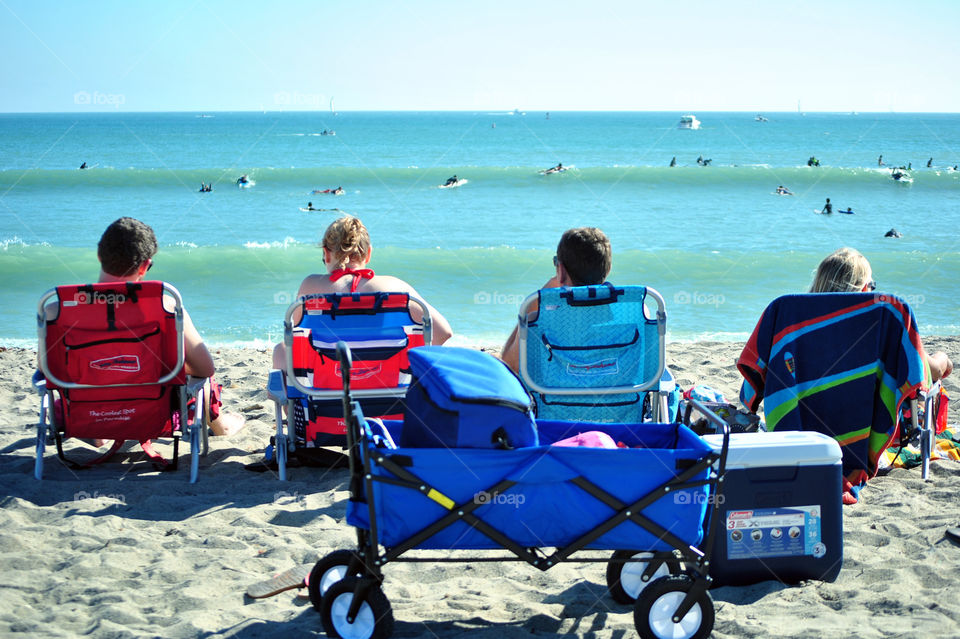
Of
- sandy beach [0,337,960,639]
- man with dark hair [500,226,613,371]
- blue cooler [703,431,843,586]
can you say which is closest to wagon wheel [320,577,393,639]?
sandy beach [0,337,960,639]

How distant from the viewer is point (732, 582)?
3094 mm

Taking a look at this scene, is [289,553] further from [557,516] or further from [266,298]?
[266,298]

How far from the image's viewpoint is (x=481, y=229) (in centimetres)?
1891

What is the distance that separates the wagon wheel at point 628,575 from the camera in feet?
9.41

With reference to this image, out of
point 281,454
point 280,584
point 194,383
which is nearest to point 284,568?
point 280,584

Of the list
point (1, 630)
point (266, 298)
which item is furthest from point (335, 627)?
point (266, 298)

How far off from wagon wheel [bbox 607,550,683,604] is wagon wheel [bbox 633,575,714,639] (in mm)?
186

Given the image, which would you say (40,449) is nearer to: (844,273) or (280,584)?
(280,584)

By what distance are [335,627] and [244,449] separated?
2.38 metres

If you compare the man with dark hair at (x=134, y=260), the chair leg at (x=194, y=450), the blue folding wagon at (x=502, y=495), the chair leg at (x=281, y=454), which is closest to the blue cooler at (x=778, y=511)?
the blue folding wagon at (x=502, y=495)

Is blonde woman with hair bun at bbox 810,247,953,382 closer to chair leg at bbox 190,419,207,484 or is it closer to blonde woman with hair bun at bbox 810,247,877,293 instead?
blonde woman with hair bun at bbox 810,247,877,293

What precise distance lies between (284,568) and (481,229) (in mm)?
15895

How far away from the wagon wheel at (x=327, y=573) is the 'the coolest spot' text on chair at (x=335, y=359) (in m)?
1.33

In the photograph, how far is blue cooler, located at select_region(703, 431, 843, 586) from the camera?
3.02 meters
